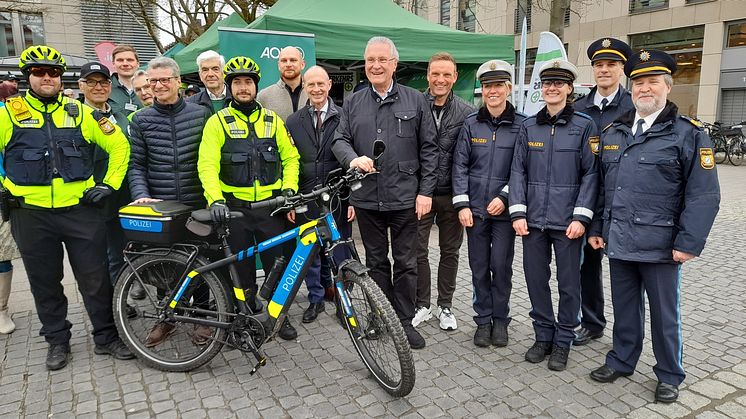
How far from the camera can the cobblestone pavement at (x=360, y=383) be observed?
9.79ft

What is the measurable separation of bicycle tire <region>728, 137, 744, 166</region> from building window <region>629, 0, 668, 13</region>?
8243 millimetres

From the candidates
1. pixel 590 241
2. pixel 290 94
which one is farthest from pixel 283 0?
pixel 590 241

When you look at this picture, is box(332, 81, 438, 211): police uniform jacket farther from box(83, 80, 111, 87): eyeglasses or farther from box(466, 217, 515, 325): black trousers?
box(83, 80, 111, 87): eyeglasses

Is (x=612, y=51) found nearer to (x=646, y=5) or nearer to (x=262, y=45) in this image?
(x=262, y=45)

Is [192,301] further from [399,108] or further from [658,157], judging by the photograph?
[658,157]

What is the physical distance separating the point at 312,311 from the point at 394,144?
1652 mm

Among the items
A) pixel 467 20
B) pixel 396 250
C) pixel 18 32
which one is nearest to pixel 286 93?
pixel 396 250

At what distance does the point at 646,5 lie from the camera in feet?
70.9

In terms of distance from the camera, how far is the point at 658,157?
9.34ft

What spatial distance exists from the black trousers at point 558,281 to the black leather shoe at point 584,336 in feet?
1.03

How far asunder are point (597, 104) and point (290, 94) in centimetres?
250

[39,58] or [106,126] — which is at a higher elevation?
[39,58]

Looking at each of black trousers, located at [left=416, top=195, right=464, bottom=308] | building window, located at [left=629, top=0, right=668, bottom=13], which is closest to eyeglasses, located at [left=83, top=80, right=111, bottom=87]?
black trousers, located at [left=416, top=195, right=464, bottom=308]

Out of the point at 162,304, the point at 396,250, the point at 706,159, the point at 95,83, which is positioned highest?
the point at 95,83
